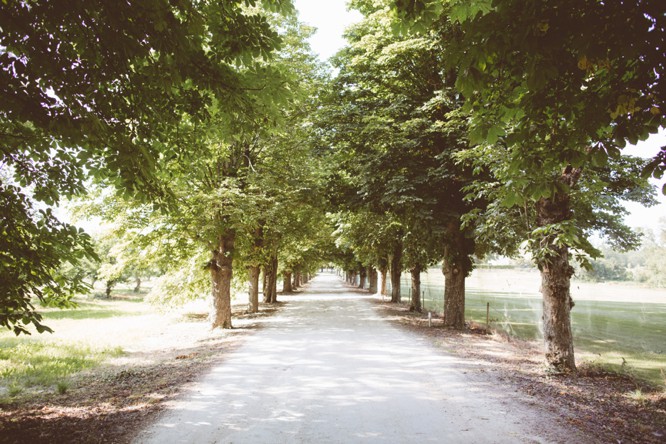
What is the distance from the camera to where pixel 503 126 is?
4738mm

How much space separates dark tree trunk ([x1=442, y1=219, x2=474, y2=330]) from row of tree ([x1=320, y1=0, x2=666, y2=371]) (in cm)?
5

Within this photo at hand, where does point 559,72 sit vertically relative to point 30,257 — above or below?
above

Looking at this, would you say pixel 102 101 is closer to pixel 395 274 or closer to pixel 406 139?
pixel 406 139

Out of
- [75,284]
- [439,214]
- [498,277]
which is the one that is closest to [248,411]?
[75,284]

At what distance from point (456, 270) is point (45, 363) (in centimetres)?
1373

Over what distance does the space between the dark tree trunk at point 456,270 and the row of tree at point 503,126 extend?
0.05 meters

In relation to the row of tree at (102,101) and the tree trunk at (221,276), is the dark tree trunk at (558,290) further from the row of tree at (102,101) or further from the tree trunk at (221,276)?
the tree trunk at (221,276)

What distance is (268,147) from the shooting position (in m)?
16.5

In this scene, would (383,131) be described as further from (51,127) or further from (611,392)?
(51,127)

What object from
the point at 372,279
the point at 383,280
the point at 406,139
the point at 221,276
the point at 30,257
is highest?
the point at 406,139

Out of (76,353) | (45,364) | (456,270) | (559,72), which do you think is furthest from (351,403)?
(456,270)

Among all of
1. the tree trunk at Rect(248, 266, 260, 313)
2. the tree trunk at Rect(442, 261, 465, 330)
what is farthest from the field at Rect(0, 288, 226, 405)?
the tree trunk at Rect(442, 261, 465, 330)

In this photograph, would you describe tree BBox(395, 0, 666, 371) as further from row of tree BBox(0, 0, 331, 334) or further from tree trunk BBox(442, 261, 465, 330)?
tree trunk BBox(442, 261, 465, 330)

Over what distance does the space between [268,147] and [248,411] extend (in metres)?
12.3
